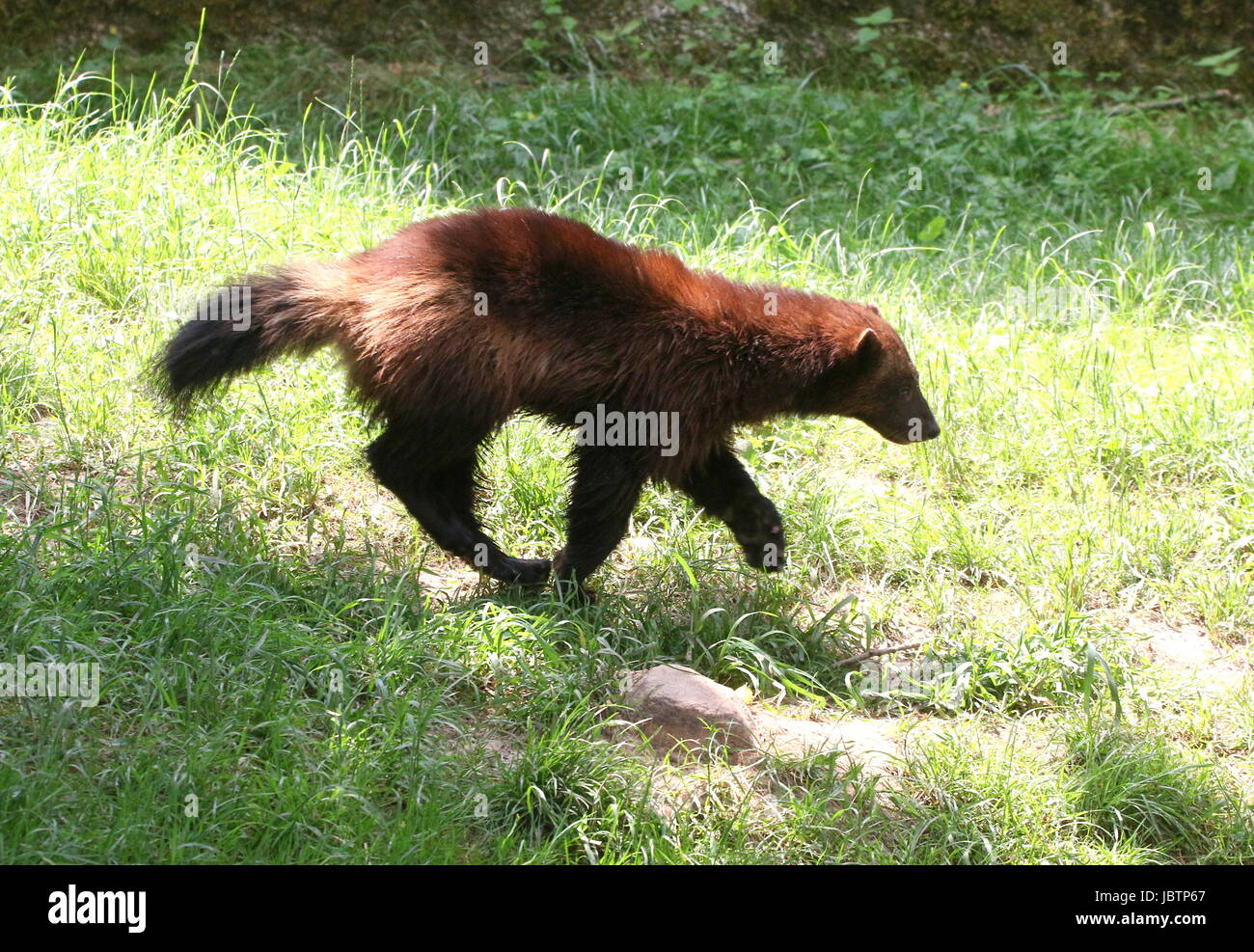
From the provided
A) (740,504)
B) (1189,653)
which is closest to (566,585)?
(740,504)

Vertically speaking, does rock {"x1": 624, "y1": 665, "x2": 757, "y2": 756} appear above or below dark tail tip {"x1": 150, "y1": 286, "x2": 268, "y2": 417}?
below

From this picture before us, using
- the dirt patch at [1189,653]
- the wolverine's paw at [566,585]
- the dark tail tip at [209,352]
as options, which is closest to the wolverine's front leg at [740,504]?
the wolverine's paw at [566,585]

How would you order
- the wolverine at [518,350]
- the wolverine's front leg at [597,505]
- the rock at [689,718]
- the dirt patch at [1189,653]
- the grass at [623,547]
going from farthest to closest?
1. the dirt patch at [1189,653]
2. the wolverine's front leg at [597,505]
3. the wolverine at [518,350]
4. the rock at [689,718]
5. the grass at [623,547]

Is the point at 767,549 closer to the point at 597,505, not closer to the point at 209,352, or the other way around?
the point at 597,505

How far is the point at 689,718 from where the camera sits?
385 cm

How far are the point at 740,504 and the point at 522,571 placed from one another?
0.82m

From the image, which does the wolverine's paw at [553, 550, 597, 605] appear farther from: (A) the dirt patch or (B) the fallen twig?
(A) the dirt patch

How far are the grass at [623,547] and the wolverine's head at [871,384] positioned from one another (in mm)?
355

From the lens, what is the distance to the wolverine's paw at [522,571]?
14.8 feet

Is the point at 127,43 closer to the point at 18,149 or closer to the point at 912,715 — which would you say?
the point at 18,149

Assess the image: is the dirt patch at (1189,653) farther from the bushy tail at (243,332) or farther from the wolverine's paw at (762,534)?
the bushy tail at (243,332)

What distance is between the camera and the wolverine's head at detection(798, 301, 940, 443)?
4.63m

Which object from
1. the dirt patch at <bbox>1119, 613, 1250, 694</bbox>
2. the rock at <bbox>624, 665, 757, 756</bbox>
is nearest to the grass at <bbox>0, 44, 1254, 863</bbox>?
the dirt patch at <bbox>1119, 613, 1250, 694</bbox>

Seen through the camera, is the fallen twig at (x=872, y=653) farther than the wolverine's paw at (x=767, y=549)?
No
